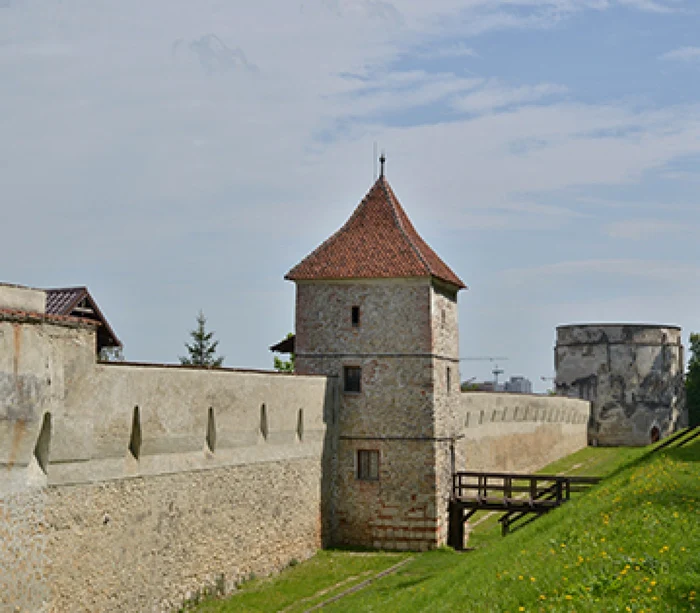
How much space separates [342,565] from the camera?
852 inches

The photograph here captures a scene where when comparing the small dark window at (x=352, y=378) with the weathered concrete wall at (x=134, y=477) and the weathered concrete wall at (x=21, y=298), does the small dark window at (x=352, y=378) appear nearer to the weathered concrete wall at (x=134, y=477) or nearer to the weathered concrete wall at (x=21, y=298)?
the weathered concrete wall at (x=134, y=477)

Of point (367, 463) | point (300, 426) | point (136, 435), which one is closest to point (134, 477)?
point (136, 435)

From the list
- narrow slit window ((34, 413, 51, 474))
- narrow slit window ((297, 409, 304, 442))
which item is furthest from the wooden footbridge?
narrow slit window ((34, 413, 51, 474))

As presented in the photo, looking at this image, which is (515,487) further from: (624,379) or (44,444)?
(624,379)

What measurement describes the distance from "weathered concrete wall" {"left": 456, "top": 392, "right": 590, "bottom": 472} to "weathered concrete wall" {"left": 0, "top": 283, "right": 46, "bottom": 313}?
14509mm

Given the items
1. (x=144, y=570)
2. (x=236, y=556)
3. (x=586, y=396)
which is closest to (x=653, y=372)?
(x=586, y=396)

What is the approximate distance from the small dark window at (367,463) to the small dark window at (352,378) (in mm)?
1478

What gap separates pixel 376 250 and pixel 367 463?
16.8 ft

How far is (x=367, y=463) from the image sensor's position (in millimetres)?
24281

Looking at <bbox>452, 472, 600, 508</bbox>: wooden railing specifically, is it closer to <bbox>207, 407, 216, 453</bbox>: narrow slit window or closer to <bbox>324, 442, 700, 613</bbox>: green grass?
<bbox>324, 442, 700, 613</bbox>: green grass

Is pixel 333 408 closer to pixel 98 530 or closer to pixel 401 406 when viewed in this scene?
pixel 401 406

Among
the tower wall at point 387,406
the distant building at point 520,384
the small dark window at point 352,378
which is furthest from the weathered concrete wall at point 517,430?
the distant building at point 520,384

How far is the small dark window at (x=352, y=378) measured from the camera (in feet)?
80.2

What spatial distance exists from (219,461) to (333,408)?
20.5 ft
